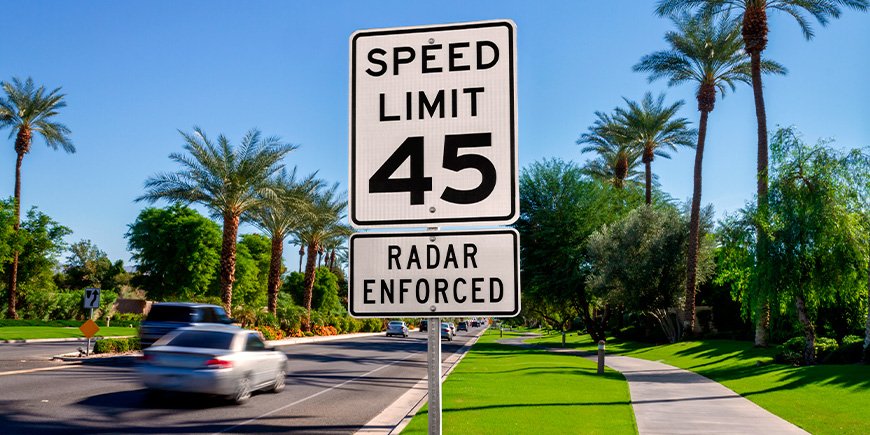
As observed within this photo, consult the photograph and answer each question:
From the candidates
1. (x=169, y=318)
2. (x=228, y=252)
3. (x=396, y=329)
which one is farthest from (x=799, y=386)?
(x=396, y=329)

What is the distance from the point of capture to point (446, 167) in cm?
280

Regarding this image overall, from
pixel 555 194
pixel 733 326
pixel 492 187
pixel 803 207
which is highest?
pixel 555 194

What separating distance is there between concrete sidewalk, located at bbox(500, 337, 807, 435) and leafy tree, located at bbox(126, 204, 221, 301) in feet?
176

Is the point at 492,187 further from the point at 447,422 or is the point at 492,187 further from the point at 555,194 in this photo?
the point at 555,194

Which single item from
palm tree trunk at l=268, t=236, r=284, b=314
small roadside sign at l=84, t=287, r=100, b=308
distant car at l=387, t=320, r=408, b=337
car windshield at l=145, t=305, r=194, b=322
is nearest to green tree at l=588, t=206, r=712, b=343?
palm tree trunk at l=268, t=236, r=284, b=314

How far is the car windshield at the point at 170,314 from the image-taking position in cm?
2280

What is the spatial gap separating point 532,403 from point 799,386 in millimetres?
8612

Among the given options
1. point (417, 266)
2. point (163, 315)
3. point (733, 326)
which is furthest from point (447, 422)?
point (733, 326)

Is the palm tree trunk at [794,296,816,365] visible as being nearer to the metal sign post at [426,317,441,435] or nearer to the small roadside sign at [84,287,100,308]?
the small roadside sign at [84,287,100,308]

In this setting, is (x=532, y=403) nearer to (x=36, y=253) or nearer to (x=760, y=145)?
(x=760, y=145)

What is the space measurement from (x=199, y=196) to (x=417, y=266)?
1337 inches

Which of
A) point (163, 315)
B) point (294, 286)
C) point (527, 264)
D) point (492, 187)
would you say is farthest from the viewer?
point (294, 286)

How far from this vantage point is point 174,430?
1111 centimetres

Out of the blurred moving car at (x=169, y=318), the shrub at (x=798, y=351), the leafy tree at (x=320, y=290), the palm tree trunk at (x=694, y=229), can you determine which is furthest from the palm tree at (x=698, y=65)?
the leafy tree at (x=320, y=290)
